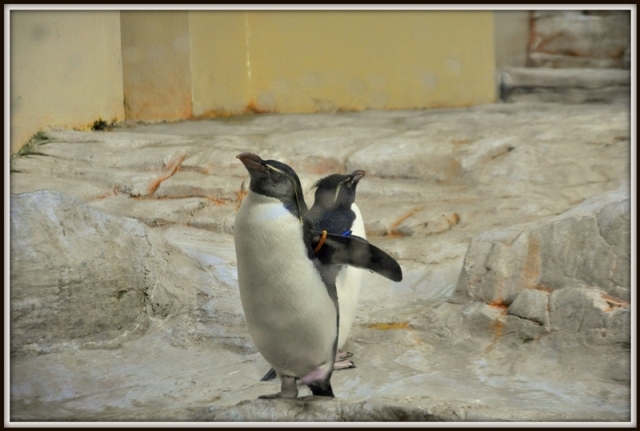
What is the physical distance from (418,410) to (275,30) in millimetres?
1691

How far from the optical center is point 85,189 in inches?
170

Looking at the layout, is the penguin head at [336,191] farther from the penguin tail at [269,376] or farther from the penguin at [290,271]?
the penguin tail at [269,376]

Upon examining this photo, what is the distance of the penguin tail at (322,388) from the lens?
8.02ft

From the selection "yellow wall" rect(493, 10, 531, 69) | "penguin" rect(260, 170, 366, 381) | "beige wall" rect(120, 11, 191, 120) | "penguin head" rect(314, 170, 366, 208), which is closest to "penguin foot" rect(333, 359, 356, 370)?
"penguin" rect(260, 170, 366, 381)

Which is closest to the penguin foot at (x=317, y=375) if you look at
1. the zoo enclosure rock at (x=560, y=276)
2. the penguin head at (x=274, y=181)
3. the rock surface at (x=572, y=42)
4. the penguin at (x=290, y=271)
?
the penguin at (x=290, y=271)

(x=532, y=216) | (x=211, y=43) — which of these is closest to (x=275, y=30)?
(x=211, y=43)

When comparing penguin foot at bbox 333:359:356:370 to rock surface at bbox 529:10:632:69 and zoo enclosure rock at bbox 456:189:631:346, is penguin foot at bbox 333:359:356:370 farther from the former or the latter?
rock surface at bbox 529:10:632:69

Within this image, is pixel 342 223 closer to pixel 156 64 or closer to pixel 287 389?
pixel 287 389

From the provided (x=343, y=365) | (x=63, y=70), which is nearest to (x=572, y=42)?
(x=63, y=70)

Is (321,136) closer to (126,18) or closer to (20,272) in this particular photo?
(126,18)

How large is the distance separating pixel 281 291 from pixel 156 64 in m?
2.28

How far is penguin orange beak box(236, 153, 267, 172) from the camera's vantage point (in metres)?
2.21

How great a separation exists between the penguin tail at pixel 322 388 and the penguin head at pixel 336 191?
0.62 metres

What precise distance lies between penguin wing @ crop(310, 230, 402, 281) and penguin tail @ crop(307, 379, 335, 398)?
1.14 feet
